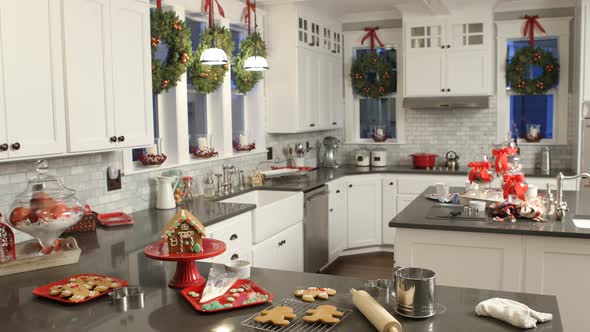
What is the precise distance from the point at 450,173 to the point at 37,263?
5.12 meters

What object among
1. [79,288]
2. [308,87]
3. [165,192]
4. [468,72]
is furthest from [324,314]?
[468,72]

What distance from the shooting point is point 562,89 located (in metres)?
6.93

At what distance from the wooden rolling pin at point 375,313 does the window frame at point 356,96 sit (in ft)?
19.1

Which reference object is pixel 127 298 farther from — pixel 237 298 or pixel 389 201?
pixel 389 201

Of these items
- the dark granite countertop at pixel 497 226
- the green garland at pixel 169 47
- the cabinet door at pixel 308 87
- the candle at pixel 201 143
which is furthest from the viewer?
the cabinet door at pixel 308 87

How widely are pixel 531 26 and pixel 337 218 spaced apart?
322 centimetres

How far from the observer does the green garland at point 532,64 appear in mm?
6852

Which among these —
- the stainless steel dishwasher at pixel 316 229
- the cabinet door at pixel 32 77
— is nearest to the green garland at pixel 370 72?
the stainless steel dishwasher at pixel 316 229

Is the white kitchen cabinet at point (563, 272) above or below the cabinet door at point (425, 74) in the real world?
below

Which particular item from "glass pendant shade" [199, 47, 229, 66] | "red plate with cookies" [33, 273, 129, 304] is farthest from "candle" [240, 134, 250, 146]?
"red plate with cookies" [33, 273, 129, 304]

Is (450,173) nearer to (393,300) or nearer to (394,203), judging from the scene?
(394,203)

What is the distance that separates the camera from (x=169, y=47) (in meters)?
4.59

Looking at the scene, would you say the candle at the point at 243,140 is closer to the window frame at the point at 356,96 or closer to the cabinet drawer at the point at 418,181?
the cabinet drawer at the point at 418,181

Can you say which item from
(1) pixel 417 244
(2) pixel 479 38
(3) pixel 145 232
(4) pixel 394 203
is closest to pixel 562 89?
(2) pixel 479 38
